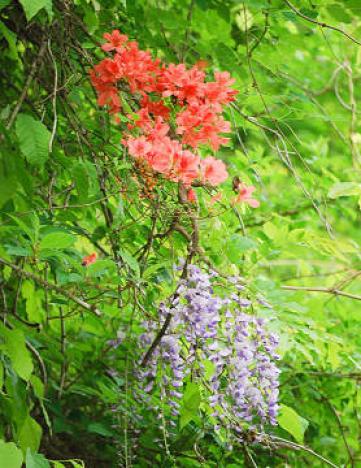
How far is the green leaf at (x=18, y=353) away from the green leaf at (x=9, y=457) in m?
0.17

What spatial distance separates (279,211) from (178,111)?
1236 millimetres

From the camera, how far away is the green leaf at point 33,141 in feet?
4.15

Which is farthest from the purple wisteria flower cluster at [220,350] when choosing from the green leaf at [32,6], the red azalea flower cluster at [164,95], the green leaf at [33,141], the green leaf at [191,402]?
the green leaf at [32,6]

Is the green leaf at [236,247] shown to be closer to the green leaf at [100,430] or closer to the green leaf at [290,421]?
the green leaf at [290,421]

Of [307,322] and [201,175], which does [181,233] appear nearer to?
[201,175]

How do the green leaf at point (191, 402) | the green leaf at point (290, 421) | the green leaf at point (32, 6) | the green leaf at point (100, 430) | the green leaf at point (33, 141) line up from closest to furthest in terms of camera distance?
1. the green leaf at point (32, 6)
2. the green leaf at point (33, 141)
3. the green leaf at point (191, 402)
4. the green leaf at point (290, 421)
5. the green leaf at point (100, 430)

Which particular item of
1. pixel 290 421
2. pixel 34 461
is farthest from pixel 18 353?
pixel 290 421

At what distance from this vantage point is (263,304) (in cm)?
148

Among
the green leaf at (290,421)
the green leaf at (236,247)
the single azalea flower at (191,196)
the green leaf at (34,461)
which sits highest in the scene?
the single azalea flower at (191,196)

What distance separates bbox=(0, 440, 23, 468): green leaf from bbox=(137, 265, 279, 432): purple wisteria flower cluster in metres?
0.37

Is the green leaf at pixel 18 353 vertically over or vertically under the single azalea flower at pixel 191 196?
under

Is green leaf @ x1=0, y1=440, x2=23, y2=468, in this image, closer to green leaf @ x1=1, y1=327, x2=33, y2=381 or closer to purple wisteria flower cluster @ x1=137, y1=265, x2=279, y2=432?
green leaf @ x1=1, y1=327, x2=33, y2=381

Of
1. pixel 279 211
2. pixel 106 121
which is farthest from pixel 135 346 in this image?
pixel 279 211

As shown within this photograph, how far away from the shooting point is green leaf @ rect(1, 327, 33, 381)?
1.30 m
